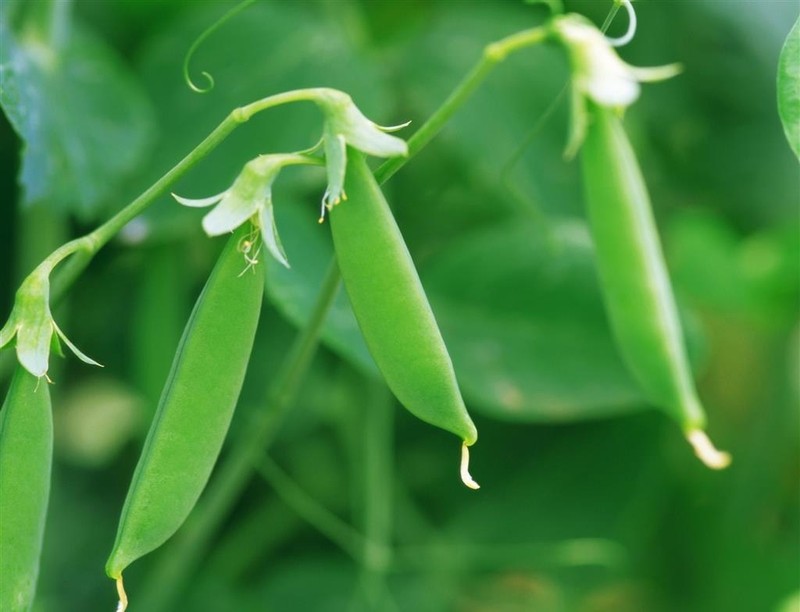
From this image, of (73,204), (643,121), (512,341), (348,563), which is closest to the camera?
(73,204)

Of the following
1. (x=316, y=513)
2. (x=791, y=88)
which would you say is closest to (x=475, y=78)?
(x=791, y=88)

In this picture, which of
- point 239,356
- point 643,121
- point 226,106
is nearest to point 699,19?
point 643,121

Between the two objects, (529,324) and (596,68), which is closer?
(596,68)

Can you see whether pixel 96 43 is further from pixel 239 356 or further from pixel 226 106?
pixel 239 356

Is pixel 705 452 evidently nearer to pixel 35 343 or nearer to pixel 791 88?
pixel 791 88

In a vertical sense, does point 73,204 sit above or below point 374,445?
above

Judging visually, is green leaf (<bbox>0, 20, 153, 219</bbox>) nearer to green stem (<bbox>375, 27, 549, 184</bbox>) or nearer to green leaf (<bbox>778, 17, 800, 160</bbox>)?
green stem (<bbox>375, 27, 549, 184</bbox>)

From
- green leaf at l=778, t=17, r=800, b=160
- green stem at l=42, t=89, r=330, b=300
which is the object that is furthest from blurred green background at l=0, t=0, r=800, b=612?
green leaf at l=778, t=17, r=800, b=160
